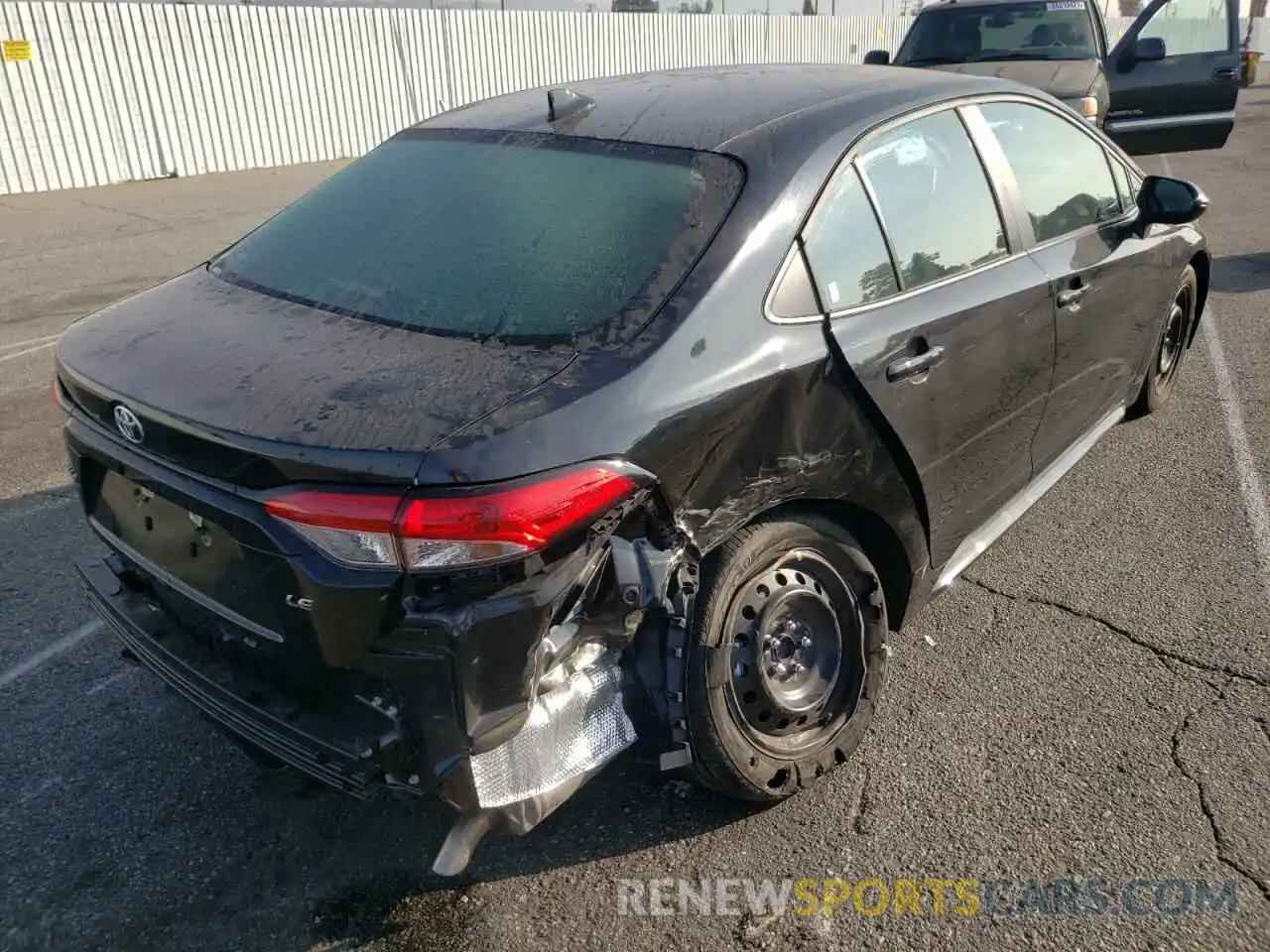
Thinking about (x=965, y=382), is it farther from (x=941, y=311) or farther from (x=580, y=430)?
(x=580, y=430)

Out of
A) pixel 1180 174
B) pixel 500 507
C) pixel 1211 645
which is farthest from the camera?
pixel 1180 174

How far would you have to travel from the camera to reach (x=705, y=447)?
2281 mm

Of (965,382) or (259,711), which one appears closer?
(259,711)

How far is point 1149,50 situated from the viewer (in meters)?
9.49

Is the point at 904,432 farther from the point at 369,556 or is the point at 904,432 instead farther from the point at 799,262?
the point at 369,556

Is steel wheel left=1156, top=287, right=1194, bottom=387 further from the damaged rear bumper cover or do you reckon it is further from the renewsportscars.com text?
the damaged rear bumper cover

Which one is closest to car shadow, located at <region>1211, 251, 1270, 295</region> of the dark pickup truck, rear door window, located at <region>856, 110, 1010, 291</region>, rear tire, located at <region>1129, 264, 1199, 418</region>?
the dark pickup truck

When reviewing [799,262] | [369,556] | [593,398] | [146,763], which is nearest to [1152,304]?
[799,262]

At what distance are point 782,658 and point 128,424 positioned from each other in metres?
1.67

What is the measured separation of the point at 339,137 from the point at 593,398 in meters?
16.5

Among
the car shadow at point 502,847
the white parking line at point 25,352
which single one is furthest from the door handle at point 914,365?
the white parking line at point 25,352

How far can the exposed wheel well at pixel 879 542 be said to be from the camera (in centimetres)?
272

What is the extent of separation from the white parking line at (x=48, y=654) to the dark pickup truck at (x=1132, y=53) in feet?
28.2

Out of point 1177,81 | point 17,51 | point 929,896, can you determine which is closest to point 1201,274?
point 929,896
